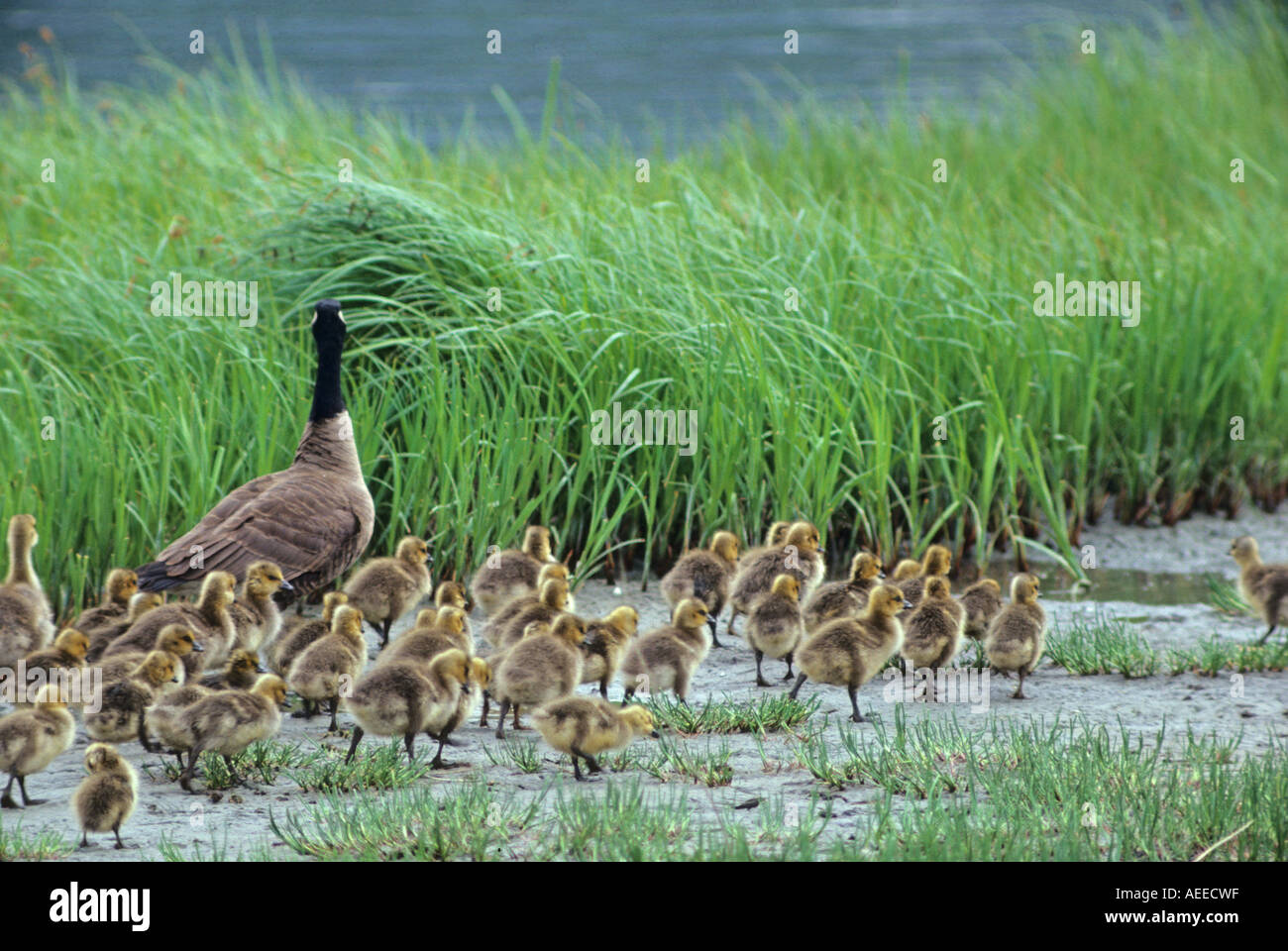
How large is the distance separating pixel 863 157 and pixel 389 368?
26.5ft

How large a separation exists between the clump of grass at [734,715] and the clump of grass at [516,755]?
2.11 ft

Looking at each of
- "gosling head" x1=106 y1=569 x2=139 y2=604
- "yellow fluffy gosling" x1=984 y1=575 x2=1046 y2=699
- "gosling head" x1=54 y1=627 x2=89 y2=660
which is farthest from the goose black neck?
"yellow fluffy gosling" x1=984 y1=575 x2=1046 y2=699

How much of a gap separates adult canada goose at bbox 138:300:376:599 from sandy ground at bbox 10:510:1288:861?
991 millimetres

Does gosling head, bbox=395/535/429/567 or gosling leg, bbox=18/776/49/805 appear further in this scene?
gosling head, bbox=395/535/429/567

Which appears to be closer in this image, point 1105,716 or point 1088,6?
point 1105,716

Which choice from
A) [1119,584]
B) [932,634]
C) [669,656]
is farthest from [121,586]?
[1119,584]

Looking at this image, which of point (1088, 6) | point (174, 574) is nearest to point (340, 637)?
point (174, 574)

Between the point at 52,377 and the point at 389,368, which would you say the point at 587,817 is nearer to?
the point at 389,368

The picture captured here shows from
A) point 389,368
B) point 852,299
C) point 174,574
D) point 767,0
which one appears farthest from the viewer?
point 767,0

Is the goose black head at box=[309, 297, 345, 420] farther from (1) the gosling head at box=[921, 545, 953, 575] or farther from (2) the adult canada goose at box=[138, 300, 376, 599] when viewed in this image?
(1) the gosling head at box=[921, 545, 953, 575]

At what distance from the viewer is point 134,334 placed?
990cm

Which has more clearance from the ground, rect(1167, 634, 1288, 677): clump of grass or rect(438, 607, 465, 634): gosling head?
rect(438, 607, 465, 634): gosling head

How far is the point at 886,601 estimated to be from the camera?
24.3 feet

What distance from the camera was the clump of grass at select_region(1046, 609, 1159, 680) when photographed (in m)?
7.97
